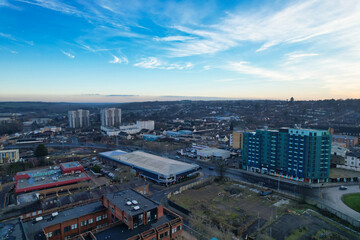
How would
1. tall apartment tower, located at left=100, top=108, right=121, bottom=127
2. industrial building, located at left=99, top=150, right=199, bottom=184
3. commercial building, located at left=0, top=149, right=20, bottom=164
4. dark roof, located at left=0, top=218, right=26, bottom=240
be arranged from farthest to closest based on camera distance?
tall apartment tower, located at left=100, top=108, right=121, bottom=127, commercial building, located at left=0, top=149, right=20, bottom=164, industrial building, located at left=99, top=150, right=199, bottom=184, dark roof, located at left=0, top=218, right=26, bottom=240

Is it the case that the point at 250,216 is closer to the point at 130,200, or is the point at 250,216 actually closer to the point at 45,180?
the point at 130,200

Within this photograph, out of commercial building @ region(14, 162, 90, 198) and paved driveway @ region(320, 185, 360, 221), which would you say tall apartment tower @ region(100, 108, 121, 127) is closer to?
commercial building @ region(14, 162, 90, 198)

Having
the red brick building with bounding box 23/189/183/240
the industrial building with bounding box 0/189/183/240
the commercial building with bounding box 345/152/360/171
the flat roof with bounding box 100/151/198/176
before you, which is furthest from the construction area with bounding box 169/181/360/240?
the commercial building with bounding box 345/152/360/171

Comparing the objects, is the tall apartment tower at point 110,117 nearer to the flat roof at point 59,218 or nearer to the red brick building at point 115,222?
the flat roof at point 59,218

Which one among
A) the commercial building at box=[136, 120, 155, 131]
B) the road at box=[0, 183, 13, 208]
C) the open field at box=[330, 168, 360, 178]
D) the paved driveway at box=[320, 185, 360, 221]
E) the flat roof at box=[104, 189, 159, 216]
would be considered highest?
the flat roof at box=[104, 189, 159, 216]

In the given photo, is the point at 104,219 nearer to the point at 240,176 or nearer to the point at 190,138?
the point at 240,176

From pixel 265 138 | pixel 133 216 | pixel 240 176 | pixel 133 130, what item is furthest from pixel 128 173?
pixel 133 130

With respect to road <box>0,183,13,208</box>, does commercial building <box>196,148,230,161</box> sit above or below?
above
